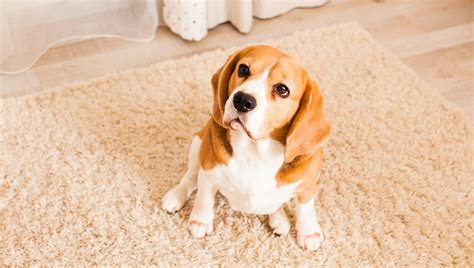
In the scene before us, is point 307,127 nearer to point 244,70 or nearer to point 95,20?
point 244,70

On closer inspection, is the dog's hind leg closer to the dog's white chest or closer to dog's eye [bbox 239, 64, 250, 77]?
the dog's white chest

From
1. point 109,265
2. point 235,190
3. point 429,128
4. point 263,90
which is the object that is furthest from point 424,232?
point 109,265

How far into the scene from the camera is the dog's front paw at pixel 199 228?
5.38 ft

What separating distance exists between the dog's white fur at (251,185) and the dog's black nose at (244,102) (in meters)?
0.01

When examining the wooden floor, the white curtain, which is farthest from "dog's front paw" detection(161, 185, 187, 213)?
the white curtain

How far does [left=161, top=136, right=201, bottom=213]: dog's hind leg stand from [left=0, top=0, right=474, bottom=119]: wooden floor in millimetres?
692

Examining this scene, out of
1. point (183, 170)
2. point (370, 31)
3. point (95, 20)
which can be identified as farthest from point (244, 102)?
point (370, 31)

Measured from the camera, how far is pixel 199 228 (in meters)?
1.64

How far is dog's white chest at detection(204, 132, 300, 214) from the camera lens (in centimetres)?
139

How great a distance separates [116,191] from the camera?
1771 mm

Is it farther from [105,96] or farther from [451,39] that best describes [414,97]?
[105,96]

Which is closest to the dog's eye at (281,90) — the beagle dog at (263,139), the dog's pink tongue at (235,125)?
the beagle dog at (263,139)

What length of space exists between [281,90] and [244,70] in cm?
9

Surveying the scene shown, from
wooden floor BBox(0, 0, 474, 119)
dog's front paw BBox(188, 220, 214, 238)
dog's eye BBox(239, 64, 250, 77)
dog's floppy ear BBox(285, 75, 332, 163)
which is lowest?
wooden floor BBox(0, 0, 474, 119)
